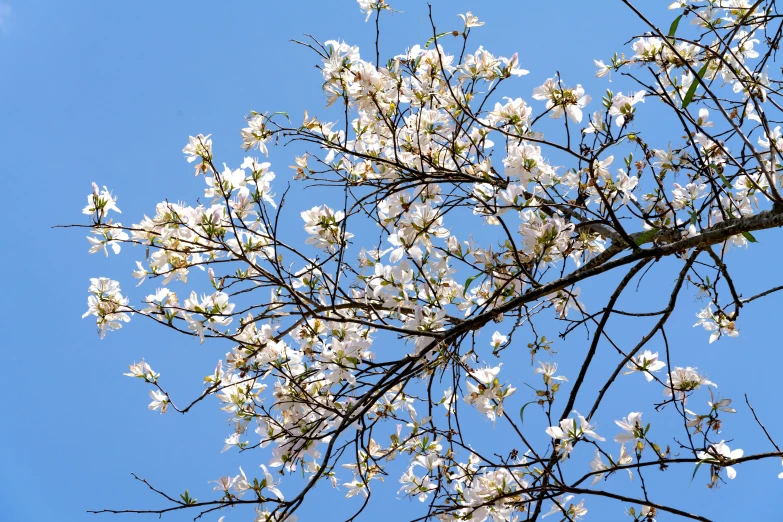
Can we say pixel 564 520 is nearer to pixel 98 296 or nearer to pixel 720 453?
pixel 720 453

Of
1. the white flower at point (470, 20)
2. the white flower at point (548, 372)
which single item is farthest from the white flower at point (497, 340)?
the white flower at point (470, 20)

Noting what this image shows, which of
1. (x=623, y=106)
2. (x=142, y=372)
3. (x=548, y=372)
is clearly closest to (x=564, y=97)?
(x=623, y=106)

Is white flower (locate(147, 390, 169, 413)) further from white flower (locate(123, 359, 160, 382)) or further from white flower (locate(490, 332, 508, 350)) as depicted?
white flower (locate(490, 332, 508, 350))

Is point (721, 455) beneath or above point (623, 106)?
beneath

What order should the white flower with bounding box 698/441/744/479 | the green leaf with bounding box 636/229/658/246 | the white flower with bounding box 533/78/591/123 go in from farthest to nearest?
the white flower with bounding box 533/78/591/123
the green leaf with bounding box 636/229/658/246
the white flower with bounding box 698/441/744/479

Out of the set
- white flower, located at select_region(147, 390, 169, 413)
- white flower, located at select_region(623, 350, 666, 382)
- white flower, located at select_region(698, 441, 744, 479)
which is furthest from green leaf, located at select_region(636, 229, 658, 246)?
white flower, located at select_region(147, 390, 169, 413)

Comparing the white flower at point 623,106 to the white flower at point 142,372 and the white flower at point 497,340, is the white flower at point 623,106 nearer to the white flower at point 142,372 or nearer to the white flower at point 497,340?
the white flower at point 497,340

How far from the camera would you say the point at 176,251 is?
2.23 meters

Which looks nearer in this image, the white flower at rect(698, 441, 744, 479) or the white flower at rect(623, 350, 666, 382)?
the white flower at rect(698, 441, 744, 479)

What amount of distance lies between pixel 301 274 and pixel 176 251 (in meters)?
0.44

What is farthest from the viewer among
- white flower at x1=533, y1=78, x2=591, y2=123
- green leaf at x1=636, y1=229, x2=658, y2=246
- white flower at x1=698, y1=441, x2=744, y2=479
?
white flower at x1=533, y1=78, x2=591, y2=123

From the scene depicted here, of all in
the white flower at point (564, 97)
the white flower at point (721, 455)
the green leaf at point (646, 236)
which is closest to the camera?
the white flower at point (721, 455)

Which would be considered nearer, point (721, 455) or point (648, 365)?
point (721, 455)

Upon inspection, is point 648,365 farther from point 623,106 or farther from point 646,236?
point 623,106
